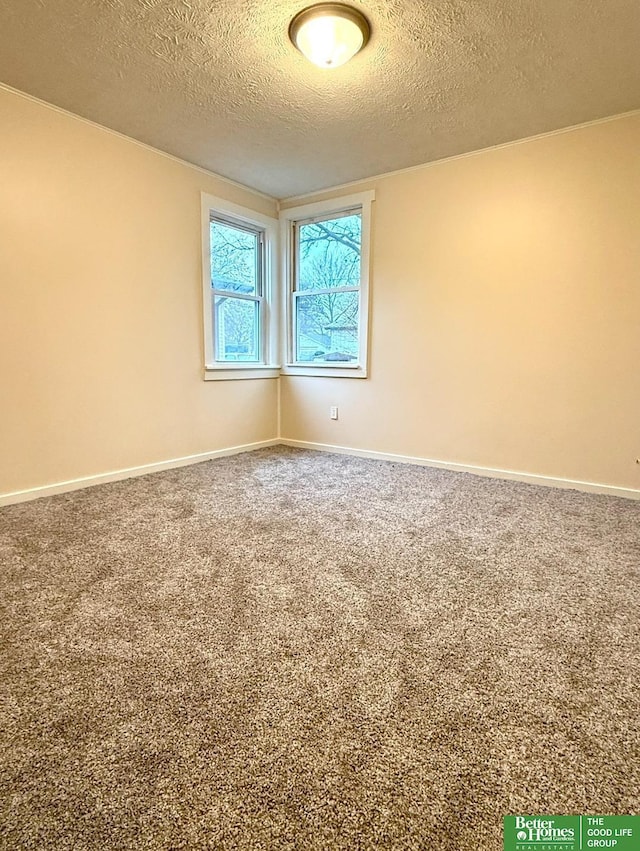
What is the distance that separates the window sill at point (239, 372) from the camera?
3849 millimetres

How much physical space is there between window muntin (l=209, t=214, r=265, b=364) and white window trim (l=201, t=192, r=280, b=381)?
0.05m

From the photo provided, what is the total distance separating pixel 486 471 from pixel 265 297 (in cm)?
268

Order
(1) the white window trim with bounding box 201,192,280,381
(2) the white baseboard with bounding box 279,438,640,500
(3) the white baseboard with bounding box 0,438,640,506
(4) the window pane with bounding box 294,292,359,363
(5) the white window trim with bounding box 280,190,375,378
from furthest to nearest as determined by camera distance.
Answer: (4) the window pane with bounding box 294,292,359,363, (5) the white window trim with bounding box 280,190,375,378, (1) the white window trim with bounding box 201,192,280,381, (2) the white baseboard with bounding box 279,438,640,500, (3) the white baseboard with bounding box 0,438,640,506

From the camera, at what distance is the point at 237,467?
3.63m

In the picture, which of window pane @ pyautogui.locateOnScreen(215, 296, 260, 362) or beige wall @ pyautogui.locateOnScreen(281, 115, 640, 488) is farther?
window pane @ pyautogui.locateOnScreen(215, 296, 260, 362)

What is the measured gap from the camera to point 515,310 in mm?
3223

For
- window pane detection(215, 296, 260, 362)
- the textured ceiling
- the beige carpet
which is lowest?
the beige carpet

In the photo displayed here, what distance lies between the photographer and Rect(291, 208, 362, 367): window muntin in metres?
4.00

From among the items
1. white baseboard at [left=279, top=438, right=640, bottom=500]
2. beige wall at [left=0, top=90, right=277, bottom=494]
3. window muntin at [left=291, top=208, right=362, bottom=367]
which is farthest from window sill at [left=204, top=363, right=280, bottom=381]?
white baseboard at [left=279, top=438, right=640, bottom=500]

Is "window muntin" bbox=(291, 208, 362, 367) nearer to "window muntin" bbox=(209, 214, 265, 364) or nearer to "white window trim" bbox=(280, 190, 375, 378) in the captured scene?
"white window trim" bbox=(280, 190, 375, 378)

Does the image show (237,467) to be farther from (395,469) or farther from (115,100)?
(115,100)

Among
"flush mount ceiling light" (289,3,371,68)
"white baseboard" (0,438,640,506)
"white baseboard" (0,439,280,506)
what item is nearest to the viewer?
"flush mount ceiling light" (289,3,371,68)

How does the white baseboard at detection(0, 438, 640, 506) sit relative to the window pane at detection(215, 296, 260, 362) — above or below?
below

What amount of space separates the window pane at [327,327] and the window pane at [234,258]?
52 cm
